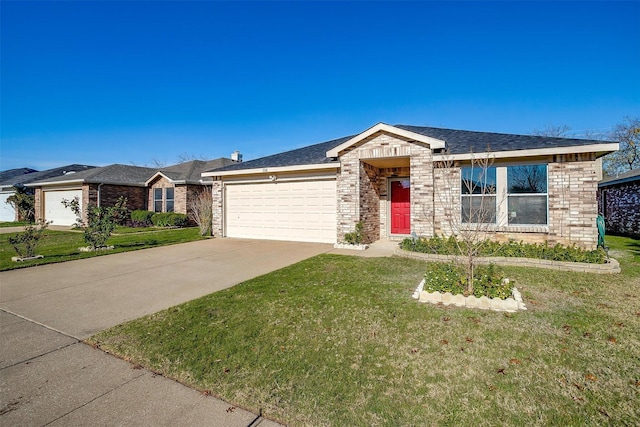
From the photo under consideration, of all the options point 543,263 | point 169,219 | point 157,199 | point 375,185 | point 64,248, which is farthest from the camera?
point 157,199

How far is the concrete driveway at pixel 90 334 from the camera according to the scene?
2.54 metres

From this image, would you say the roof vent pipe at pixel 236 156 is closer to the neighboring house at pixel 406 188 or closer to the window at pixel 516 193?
the neighboring house at pixel 406 188

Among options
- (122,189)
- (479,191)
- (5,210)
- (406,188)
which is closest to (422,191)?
(479,191)

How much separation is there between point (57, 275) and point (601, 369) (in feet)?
32.3

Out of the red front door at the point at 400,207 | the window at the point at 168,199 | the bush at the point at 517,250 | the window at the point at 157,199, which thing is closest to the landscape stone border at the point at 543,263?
the bush at the point at 517,250

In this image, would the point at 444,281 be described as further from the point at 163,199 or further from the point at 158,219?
the point at 163,199

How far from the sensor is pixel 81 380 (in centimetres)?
301

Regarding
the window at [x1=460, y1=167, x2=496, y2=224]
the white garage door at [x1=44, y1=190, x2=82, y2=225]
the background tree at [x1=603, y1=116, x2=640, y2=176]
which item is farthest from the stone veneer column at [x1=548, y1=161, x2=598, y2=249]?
the background tree at [x1=603, y1=116, x2=640, y2=176]

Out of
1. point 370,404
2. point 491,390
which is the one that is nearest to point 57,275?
point 370,404

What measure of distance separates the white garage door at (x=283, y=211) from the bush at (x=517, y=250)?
3.60 meters

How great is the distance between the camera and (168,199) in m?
20.2

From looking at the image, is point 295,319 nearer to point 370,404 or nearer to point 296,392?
point 296,392

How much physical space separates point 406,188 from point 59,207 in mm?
23645

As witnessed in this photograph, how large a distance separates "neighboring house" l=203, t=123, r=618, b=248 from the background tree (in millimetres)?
27429
